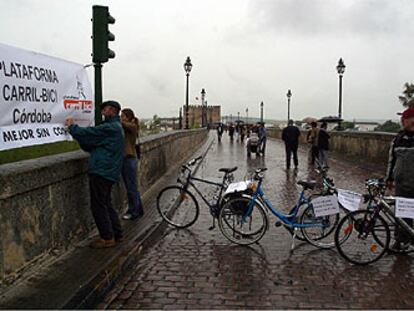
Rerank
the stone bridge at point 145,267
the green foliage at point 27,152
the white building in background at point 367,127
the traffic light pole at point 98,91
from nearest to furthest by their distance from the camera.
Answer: the stone bridge at point 145,267, the green foliage at point 27,152, the traffic light pole at point 98,91, the white building in background at point 367,127

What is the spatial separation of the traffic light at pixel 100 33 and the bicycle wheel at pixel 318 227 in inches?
141

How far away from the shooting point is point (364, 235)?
5961 mm

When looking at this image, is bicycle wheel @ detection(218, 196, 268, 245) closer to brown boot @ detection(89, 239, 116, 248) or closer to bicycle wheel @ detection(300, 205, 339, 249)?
bicycle wheel @ detection(300, 205, 339, 249)

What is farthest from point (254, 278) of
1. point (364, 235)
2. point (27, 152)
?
point (27, 152)

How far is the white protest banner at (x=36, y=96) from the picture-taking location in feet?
16.0

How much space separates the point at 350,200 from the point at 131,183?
11.3ft

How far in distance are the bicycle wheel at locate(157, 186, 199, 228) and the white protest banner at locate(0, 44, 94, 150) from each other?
6.57 feet

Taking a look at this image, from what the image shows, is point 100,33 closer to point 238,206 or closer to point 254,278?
point 238,206

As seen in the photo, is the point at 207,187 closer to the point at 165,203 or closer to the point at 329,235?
the point at 165,203

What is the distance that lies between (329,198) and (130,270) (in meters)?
2.69

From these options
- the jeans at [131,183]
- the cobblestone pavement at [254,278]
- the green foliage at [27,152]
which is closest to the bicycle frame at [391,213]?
the cobblestone pavement at [254,278]

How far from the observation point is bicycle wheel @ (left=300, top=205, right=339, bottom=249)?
650cm

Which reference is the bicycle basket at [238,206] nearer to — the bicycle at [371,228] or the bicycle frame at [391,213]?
the bicycle at [371,228]

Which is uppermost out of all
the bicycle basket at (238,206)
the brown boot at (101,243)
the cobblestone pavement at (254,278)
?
the bicycle basket at (238,206)
